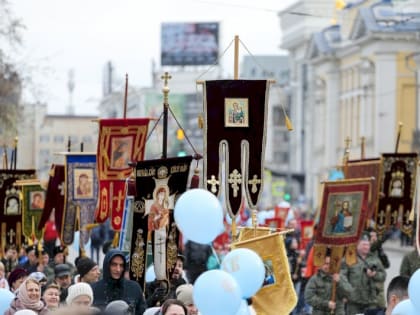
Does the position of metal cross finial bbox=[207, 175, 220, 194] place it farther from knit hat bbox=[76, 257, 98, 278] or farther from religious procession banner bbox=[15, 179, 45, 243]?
religious procession banner bbox=[15, 179, 45, 243]

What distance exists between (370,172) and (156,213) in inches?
277

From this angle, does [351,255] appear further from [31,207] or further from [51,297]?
[51,297]

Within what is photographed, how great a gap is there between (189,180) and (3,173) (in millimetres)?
7010

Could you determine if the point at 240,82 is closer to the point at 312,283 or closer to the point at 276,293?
the point at 276,293

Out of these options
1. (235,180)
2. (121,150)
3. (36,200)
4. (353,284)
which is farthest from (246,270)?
(36,200)

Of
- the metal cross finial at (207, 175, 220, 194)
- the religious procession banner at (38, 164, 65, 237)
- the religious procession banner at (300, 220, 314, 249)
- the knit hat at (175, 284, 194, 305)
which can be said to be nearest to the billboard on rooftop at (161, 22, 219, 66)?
the religious procession banner at (300, 220, 314, 249)

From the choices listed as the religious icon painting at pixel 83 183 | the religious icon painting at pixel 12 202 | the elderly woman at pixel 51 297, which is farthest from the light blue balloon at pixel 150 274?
the religious icon painting at pixel 12 202

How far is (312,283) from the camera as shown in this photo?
59.4 ft

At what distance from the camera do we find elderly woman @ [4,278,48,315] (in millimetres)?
12812

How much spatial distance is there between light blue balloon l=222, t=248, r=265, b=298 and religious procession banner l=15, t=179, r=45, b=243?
11380mm

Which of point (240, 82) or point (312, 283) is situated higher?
point (240, 82)

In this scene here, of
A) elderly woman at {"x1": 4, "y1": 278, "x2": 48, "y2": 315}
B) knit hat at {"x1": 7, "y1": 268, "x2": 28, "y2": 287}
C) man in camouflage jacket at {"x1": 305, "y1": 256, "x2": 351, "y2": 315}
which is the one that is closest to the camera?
elderly woman at {"x1": 4, "y1": 278, "x2": 48, "y2": 315}

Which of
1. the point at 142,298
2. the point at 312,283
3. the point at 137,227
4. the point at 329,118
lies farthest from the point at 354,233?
the point at 329,118

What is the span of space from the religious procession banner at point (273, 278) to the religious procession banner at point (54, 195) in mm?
9059
